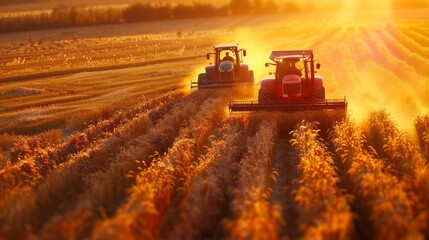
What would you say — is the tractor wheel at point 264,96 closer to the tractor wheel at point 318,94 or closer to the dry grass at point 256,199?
the tractor wheel at point 318,94

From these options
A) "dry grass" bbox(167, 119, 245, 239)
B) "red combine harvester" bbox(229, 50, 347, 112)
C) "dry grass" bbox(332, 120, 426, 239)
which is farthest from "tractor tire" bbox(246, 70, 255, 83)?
"dry grass" bbox(332, 120, 426, 239)

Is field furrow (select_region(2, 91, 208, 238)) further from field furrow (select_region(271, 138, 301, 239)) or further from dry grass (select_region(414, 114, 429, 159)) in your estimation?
dry grass (select_region(414, 114, 429, 159))

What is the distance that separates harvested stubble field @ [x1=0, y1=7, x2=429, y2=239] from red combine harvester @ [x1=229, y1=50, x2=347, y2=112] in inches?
31.9

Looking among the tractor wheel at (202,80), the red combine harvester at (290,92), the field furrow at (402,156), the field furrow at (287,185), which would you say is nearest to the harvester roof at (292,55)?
the red combine harvester at (290,92)

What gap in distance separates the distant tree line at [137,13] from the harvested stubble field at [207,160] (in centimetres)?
3473

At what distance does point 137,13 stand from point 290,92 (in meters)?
63.3

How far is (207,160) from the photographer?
13977mm

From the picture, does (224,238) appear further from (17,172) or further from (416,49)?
(416,49)

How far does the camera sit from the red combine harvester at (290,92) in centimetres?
2015

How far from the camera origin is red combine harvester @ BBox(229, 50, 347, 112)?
66.1ft

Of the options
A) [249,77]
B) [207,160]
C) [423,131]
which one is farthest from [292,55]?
[207,160]

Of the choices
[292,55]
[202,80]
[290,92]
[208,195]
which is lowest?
[208,195]

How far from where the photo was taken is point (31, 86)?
1304 inches

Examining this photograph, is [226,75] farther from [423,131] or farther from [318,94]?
[423,131]
